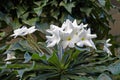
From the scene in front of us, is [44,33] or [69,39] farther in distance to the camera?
[44,33]

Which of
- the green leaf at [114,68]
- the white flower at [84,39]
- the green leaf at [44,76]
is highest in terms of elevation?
the white flower at [84,39]

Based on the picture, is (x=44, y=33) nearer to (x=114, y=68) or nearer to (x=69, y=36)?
(x=69, y=36)

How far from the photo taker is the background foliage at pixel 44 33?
1478mm

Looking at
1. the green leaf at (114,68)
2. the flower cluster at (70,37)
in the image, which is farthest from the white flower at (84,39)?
the green leaf at (114,68)

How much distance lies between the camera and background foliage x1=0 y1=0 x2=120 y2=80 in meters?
1.48

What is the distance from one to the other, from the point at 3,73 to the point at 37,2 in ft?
2.60

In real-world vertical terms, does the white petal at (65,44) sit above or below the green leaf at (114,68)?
above

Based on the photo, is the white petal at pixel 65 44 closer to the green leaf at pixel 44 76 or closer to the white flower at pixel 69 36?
the white flower at pixel 69 36

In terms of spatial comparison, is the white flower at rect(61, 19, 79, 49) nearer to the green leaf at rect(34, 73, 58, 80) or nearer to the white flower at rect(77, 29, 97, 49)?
the white flower at rect(77, 29, 97, 49)

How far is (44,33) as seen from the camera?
1.79m

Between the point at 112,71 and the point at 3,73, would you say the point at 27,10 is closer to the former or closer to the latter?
the point at 3,73

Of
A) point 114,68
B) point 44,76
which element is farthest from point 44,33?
point 114,68

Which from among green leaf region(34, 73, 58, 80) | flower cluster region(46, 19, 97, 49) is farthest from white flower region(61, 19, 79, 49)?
green leaf region(34, 73, 58, 80)

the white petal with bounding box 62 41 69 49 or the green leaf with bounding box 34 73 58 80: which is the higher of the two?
the white petal with bounding box 62 41 69 49
